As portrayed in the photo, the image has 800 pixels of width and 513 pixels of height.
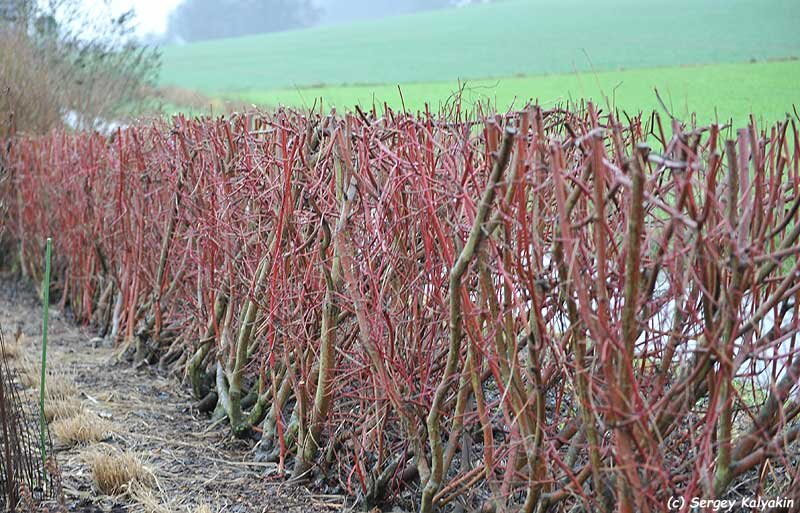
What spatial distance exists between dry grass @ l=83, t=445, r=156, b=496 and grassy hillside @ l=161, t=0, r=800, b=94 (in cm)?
255

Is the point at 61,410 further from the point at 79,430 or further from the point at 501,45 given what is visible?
the point at 501,45

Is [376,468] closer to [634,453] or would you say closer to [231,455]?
[231,455]

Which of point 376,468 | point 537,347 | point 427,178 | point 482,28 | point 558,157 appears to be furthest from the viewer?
point 482,28

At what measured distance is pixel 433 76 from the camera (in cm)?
2675

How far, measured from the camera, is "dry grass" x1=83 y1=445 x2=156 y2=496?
11.9 feet

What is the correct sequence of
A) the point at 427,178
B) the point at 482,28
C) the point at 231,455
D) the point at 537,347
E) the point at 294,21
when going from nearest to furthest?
the point at 537,347
the point at 427,178
the point at 231,455
the point at 482,28
the point at 294,21

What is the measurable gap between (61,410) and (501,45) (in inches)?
1134

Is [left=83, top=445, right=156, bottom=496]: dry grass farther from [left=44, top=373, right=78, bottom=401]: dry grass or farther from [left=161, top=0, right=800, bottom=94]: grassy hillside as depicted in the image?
[left=161, top=0, right=800, bottom=94]: grassy hillside

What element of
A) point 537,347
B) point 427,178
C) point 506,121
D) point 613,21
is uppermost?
point 613,21

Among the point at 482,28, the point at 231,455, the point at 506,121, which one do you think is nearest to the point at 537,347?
the point at 506,121

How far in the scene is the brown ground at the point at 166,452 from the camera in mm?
3545

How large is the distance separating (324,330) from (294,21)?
239 feet

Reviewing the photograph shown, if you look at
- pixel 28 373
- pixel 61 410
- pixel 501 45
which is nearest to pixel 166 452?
pixel 61 410

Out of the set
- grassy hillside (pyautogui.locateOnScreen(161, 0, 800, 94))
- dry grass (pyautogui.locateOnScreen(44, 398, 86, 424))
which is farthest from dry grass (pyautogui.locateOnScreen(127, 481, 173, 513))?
grassy hillside (pyautogui.locateOnScreen(161, 0, 800, 94))
